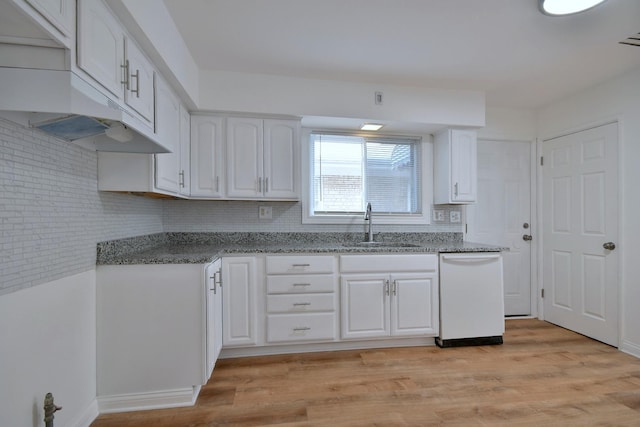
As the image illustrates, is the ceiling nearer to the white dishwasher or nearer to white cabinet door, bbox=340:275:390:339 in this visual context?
the white dishwasher

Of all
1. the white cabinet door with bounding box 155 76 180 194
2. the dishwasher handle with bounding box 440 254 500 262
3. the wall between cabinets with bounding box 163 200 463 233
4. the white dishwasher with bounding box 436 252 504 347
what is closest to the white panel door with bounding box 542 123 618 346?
the white dishwasher with bounding box 436 252 504 347

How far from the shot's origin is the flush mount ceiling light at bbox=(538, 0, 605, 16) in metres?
1.54

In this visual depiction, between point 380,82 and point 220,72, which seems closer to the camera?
point 220,72

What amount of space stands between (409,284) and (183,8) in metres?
2.51

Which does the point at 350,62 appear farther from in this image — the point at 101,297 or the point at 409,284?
the point at 101,297

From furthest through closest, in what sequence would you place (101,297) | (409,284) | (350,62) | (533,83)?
(533,83) < (409,284) < (350,62) < (101,297)

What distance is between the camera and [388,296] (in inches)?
98.3

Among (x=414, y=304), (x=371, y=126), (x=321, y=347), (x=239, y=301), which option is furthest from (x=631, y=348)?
(x=239, y=301)

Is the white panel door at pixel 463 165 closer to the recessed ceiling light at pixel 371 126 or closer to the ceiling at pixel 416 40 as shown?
the ceiling at pixel 416 40

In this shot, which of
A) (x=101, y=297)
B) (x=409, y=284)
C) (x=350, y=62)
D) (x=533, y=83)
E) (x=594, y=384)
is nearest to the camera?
(x=101, y=297)

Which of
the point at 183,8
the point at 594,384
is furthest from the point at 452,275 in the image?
the point at 183,8

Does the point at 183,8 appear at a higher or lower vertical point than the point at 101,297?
higher

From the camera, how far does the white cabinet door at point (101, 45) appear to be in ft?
3.77

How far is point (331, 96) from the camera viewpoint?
2631mm
